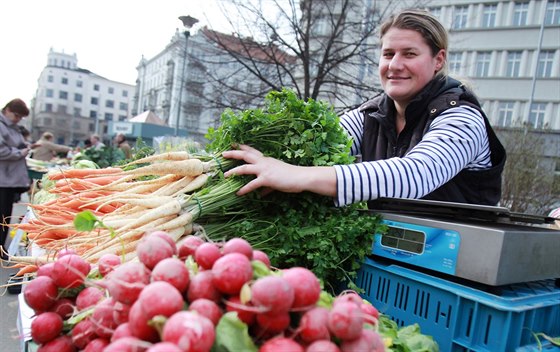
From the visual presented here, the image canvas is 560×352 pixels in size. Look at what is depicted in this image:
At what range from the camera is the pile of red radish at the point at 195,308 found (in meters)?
0.80

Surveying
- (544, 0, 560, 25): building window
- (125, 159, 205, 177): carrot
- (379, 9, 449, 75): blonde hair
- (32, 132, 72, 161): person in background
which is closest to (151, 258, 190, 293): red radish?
(125, 159, 205, 177): carrot

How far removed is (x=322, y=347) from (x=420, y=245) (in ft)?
2.54

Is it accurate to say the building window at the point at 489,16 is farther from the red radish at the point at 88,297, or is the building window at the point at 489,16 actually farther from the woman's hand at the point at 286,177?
the red radish at the point at 88,297

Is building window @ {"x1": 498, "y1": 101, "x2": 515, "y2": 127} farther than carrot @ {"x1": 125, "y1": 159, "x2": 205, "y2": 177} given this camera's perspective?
Yes

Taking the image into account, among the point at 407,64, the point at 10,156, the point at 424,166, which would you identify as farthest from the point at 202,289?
the point at 10,156

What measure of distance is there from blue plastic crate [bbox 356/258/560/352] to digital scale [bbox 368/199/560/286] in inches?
2.1

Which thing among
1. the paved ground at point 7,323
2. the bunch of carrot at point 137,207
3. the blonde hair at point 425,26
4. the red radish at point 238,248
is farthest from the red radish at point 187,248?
the paved ground at point 7,323

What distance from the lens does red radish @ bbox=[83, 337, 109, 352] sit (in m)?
0.92

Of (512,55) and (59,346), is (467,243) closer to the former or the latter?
(59,346)

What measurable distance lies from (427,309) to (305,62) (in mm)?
7776

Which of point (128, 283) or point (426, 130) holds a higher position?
point (426, 130)

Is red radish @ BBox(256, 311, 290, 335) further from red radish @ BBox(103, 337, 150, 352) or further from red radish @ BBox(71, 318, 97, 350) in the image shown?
red radish @ BBox(71, 318, 97, 350)

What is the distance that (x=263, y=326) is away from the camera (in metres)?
0.85

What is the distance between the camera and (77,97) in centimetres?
8969
